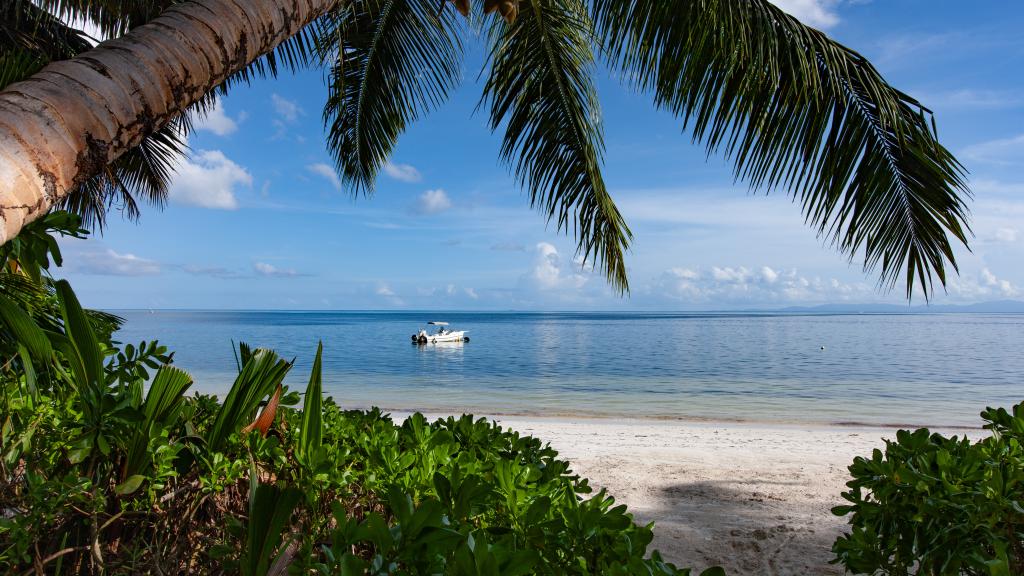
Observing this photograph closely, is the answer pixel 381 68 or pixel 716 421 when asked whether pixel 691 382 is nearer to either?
pixel 716 421

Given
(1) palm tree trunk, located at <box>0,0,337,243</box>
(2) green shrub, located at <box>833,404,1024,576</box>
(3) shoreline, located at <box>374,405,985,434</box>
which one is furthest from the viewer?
(3) shoreline, located at <box>374,405,985,434</box>

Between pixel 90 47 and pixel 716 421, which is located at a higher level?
pixel 90 47

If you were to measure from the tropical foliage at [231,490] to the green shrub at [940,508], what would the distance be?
3.78 ft

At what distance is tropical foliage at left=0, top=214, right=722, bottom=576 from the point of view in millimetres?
1075

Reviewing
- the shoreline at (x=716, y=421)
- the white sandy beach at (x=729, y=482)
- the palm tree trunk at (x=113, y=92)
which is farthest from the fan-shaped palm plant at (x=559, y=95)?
the shoreline at (x=716, y=421)

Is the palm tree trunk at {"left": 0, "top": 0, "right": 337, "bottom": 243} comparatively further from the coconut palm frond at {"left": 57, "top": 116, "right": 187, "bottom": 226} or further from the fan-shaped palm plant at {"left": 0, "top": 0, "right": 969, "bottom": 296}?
the coconut palm frond at {"left": 57, "top": 116, "right": 187, "bottom": 226}

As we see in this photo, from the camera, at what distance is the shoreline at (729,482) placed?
3684mm

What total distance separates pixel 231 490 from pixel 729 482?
16.5 ft

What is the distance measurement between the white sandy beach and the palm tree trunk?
311 centimetres

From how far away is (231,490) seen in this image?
1.60 metres

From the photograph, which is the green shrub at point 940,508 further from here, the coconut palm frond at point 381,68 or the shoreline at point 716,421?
the shoreline at point 716,421

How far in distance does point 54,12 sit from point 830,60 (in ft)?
21.5

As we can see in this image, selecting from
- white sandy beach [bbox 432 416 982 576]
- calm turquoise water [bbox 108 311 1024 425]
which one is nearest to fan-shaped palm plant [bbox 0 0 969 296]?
white sandy beach [bbox 432 416 982 576]

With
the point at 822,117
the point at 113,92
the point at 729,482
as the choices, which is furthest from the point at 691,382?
the point at 113,92
